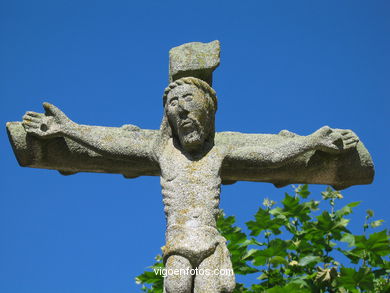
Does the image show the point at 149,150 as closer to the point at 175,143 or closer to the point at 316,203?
the point at 175,143

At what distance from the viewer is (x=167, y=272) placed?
6.73 metres

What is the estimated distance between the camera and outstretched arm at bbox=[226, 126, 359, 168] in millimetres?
7707

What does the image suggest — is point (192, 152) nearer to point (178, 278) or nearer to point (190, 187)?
point (190, 187)

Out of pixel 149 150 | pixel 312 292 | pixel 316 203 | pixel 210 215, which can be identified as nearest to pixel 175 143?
pixel 149 150

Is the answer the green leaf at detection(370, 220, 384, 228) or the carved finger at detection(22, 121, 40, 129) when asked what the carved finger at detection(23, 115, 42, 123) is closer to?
the carved finger at detection(22, 121, 40, 129)

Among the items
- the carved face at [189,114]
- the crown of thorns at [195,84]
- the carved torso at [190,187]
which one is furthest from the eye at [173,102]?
the carved torso at [190,187]

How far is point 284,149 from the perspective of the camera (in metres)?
7.75

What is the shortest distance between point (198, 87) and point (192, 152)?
59 cm

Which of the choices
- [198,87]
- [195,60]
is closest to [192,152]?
[198,87]

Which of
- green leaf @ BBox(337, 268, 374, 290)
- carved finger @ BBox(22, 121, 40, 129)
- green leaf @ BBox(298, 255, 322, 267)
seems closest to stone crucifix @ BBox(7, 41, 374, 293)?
carved finger @ BBox(22, 121, 40, 129)

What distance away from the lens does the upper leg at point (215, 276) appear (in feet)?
21.9

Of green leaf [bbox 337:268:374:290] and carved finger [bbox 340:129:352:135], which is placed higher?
carved finger [bbox 340:129:352:135]

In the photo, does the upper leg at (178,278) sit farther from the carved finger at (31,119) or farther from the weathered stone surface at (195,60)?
the carved finger at (31,119)

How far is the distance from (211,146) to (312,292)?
2.33m
